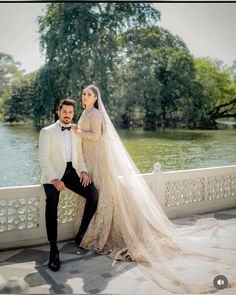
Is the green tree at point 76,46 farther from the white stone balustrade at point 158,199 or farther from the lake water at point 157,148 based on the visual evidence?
the white stone balustrade at point 158,199

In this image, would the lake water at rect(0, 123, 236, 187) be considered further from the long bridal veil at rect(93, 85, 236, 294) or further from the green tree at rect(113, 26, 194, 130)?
the long bridal veil at rect(93, 85, 236, 294)

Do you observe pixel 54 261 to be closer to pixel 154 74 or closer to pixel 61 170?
pixel 61 170

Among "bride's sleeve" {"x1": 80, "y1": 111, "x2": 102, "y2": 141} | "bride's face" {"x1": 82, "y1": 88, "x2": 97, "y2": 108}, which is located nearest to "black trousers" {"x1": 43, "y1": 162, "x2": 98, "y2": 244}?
"bride's sleeve" {"x1": 80, "y1": 111, "x2": 102, "y2": 141}

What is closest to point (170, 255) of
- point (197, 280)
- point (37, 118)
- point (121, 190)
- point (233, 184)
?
point (197, 280)

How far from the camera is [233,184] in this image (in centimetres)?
506

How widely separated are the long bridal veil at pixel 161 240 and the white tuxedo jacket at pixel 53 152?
43 centimetres

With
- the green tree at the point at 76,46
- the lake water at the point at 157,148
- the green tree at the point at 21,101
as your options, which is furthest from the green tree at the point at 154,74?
the green tree at the point at 21,101

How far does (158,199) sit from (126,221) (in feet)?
3.67

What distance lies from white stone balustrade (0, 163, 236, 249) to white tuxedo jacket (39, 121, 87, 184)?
355 millimetres

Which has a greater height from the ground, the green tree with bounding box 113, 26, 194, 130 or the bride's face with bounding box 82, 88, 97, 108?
the green tree with bounding box 113, 26, 194, 130

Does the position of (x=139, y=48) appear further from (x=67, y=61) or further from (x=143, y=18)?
(x=67, y=61)

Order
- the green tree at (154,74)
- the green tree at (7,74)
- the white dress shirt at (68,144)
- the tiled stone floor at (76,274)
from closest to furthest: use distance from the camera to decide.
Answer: the tiled stone floor at (76,274), the white dress shirt at (68,144), the green tree at (7,74), the green tree at (154,74)

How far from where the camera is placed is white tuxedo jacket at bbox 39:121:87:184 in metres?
3.11

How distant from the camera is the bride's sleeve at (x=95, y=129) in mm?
3402
